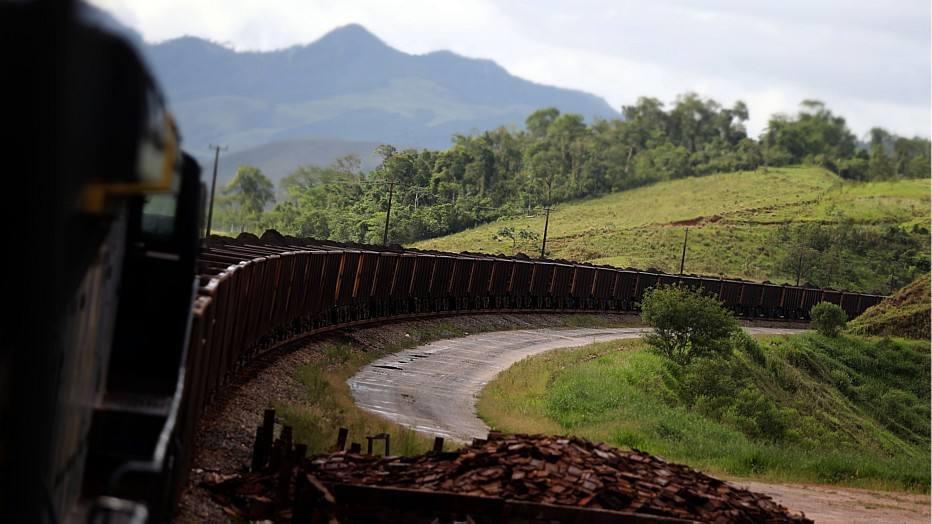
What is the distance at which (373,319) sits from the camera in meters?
34.6

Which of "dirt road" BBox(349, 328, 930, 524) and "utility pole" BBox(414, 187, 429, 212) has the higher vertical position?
"utility pole" BBox(414, 187, 429, 212)

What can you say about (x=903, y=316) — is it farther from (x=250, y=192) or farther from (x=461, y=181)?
(x=250, y=192)

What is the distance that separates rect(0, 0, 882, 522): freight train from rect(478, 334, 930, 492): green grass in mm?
9673

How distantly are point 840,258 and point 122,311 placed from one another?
121181mm

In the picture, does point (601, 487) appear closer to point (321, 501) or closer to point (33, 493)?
point (321, 501)

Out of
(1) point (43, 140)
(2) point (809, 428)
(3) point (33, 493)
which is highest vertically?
(1) point (43, 140)

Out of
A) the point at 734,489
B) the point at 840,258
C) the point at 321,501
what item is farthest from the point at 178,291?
the point at 840,258

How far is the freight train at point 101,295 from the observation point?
10.1ft

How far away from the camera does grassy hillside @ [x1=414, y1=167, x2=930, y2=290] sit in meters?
113

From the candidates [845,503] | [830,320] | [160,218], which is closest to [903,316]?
[830,320]

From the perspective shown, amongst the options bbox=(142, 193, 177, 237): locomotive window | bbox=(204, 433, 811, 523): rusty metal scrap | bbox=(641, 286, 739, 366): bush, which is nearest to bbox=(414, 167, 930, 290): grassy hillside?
bbox=(641, 286, 739, 366): bush

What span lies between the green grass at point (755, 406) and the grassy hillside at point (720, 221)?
5784 centimetres

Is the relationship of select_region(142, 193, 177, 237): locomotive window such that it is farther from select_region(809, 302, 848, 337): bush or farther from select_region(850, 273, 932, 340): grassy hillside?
select_region(850, 273, 932, 340): grassy hillside

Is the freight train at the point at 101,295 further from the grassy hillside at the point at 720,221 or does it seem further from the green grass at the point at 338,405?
the grassy hillside at the point at 720,221
